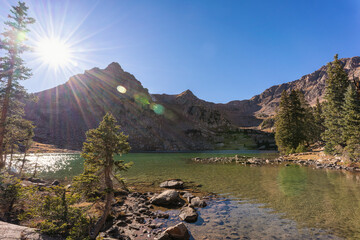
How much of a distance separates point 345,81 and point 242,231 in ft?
163

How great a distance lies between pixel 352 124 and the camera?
32406 millimetres

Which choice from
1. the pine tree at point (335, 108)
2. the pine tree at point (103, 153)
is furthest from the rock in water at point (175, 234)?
the pine tree at point (335, 108)

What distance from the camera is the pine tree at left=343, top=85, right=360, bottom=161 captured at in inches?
1188

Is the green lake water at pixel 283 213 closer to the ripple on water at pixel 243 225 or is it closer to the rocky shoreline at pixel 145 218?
the ripple on water at pixel 243 225

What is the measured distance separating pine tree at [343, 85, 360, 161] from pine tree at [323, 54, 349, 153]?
2.62 metres

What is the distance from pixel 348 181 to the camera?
22.4m

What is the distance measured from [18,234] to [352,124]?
154ft

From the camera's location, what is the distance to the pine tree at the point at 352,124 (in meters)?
30.2

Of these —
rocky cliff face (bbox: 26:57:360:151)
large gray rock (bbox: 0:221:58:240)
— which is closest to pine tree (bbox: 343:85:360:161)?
large gray rock (bbox: 0:221:58:240)

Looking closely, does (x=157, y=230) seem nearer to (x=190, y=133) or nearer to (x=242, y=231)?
(x=242, y=231)

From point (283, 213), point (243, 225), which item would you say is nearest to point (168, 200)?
point (243, 225)

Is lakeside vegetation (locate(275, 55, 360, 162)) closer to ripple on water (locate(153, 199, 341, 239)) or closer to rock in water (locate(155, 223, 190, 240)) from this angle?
ripple on water (locate(153, 199, 341, 239))

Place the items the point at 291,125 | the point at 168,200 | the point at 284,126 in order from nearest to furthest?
the point at 168,200
the point at 291,125
the point at 284,126

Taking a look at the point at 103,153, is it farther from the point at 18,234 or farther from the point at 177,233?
the point at 177,233
